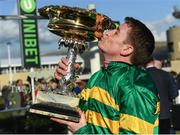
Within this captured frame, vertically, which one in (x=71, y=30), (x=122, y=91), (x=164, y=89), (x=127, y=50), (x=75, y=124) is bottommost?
(x=164, y=89)

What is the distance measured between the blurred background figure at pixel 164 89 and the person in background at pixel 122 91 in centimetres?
452

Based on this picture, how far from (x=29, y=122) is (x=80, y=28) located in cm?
1042

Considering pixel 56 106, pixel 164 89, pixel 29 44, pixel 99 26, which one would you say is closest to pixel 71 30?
pixel 99 26

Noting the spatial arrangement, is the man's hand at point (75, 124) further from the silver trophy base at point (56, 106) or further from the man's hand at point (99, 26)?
the man's hand at point (99, 26)

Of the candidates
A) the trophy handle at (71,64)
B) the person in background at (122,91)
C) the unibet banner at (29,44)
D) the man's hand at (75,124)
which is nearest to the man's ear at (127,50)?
the person in background at (122,91)

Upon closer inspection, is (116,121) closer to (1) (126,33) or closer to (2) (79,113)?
(2) (79,113)

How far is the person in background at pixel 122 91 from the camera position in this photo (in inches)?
94.6

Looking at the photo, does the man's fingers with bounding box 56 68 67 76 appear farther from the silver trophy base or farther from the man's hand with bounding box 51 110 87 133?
the man's hand with bounding box 51 110 87 133

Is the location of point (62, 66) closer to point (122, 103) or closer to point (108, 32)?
point (108, 32)

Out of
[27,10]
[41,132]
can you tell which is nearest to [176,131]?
[41,132]

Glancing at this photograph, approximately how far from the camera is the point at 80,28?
2760 millimetres

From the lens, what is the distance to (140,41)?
265 cm

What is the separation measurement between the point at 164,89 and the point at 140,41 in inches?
189

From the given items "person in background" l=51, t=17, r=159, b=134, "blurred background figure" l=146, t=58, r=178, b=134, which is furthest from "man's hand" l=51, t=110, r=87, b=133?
"blurred background figure" l=146, t=58, r=178, b=134
